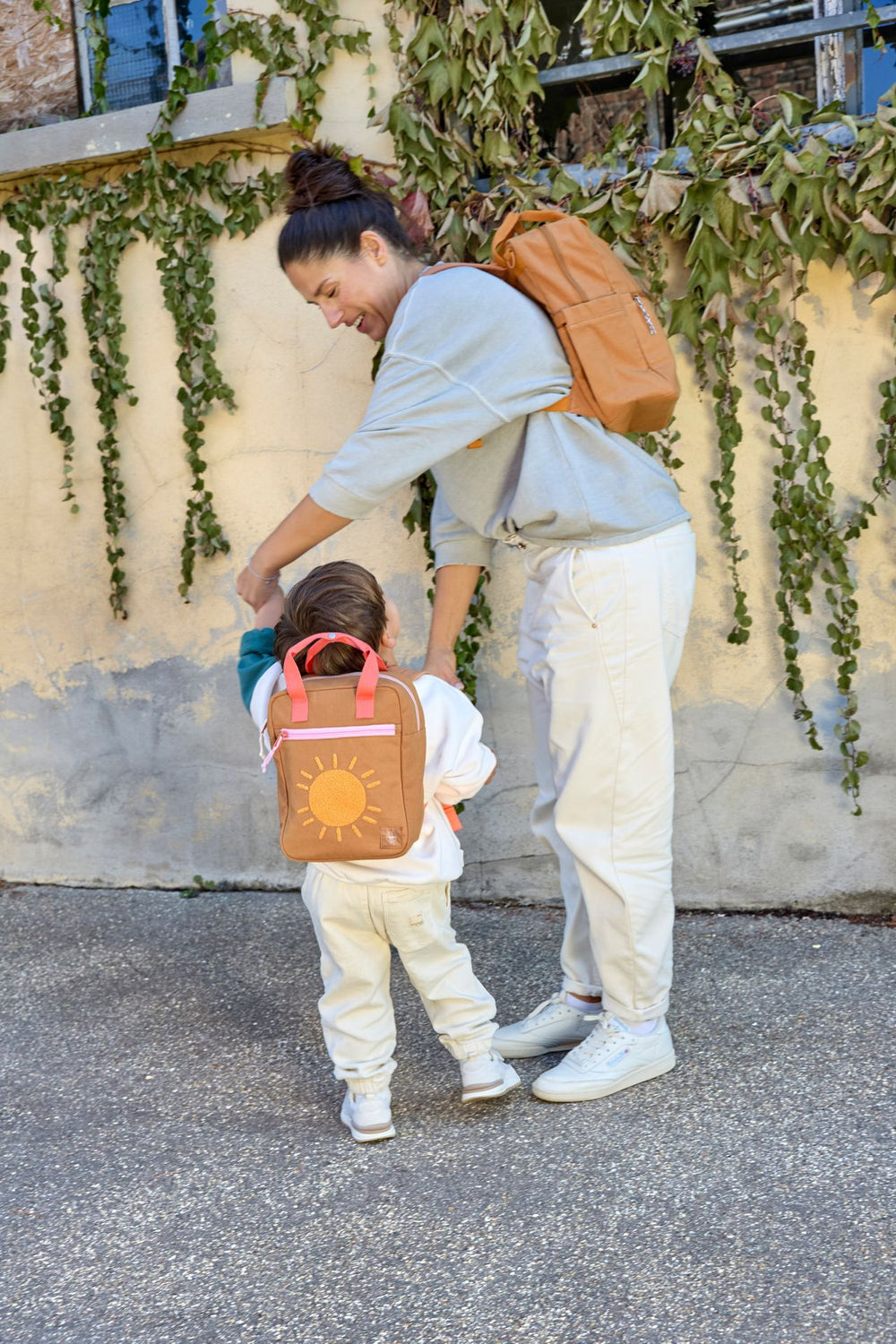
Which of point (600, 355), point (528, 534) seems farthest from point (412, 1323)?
point (600, 355)

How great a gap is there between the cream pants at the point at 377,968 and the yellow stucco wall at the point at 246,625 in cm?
134

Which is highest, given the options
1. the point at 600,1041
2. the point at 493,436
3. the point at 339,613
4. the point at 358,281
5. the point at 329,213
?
the point at 329,213

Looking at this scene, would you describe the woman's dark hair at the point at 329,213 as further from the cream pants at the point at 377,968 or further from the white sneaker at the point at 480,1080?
the white sneaker at the point at 480,1080

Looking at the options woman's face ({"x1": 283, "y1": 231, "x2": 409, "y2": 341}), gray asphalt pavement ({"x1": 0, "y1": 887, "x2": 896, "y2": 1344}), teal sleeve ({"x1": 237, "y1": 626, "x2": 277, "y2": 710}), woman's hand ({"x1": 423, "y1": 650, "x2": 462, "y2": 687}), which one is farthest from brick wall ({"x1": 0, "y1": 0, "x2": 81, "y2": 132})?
gray asphalt pavement ({"x1": 0, "y1": 887, "x2": 896, "y2": 1344})

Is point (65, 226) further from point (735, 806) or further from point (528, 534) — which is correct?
point (735, 806)

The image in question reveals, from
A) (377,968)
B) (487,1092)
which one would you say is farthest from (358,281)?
(487,1092)

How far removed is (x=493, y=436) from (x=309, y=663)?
59 centimetres

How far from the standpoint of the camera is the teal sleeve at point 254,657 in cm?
254

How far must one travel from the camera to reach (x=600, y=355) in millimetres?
Result: 2438

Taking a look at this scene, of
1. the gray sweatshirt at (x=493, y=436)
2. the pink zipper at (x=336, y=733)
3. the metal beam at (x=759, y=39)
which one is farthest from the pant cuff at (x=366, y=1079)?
the metal beam at (x=759, y=39)

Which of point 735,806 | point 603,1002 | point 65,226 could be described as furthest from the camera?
point 65,226

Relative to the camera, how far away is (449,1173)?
7.77ft

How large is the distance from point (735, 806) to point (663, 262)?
150 centimetres

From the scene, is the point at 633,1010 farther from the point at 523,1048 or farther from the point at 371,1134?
the point at 371,1134
